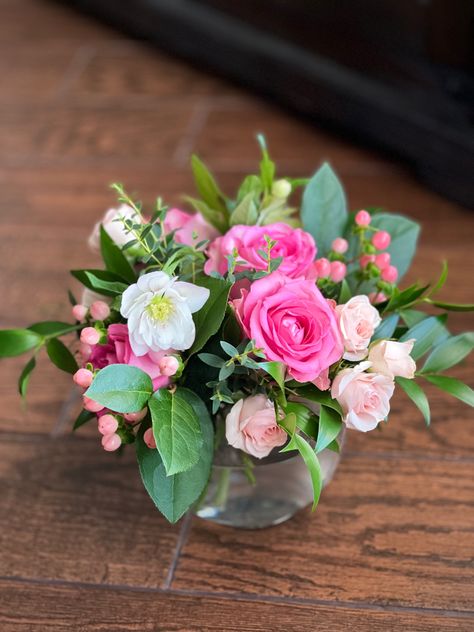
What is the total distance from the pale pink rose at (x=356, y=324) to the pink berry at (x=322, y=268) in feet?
0.18

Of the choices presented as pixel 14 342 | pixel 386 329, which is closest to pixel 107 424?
pixel 14 342

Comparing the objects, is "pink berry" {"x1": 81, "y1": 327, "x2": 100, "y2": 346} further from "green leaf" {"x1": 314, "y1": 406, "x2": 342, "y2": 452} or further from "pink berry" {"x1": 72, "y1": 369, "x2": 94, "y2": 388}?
"green leaf" {"x1": 314, "y1": 406, "x2": 342, "y2": 452}

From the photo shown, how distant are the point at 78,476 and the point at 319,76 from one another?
33.6 inches

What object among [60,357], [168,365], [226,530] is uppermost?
[168,365]

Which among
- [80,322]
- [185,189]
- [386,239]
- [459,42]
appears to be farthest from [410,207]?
[80,322]

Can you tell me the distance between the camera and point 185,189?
4.55 ft

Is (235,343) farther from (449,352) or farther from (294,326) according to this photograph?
(449,352)

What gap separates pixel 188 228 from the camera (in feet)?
2.34

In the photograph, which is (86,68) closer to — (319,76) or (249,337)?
(319,76)

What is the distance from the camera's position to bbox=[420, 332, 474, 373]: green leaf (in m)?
0.70

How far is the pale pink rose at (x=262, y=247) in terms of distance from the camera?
63cm

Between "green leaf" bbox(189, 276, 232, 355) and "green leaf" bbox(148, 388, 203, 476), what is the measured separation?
4 centimetres

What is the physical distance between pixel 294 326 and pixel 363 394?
2.7 inches

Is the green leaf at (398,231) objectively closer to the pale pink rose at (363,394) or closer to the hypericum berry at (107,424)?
the pale pink rose at (363,394)
